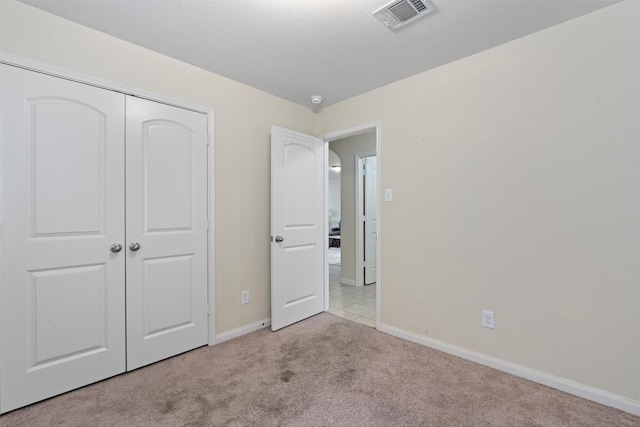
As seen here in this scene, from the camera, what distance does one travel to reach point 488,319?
85.0 inches

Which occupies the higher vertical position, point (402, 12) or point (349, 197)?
point (402, 12)

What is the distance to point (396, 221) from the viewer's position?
268 cm

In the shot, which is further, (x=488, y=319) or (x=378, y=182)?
(x=378, y=182)

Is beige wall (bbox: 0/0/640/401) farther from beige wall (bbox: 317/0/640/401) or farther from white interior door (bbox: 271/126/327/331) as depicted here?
white interior door (bbox: 271/126/327/331)

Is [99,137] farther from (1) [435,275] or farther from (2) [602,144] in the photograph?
(2) [602,144]

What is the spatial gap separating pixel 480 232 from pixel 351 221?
237 centimetres

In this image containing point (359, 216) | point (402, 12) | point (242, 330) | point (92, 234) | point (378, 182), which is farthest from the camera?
point (359, 216)

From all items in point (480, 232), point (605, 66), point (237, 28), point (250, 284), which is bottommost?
point (250, 284)

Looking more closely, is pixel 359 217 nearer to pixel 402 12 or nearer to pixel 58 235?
pixel 402 12

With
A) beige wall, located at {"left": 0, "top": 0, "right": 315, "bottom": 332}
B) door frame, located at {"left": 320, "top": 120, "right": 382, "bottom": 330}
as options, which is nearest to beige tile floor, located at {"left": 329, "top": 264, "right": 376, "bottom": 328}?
door frame, located at {"left": 320, "top": 120, "right": 382, "bottom": 330}

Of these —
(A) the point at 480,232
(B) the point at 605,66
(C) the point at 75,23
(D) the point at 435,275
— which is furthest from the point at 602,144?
(C) the point at 75,23

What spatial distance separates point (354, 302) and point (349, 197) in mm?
1597

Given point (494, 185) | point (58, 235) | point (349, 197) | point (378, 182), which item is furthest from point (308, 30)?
point (349, 197)

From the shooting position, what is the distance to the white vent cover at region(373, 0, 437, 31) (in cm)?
170
